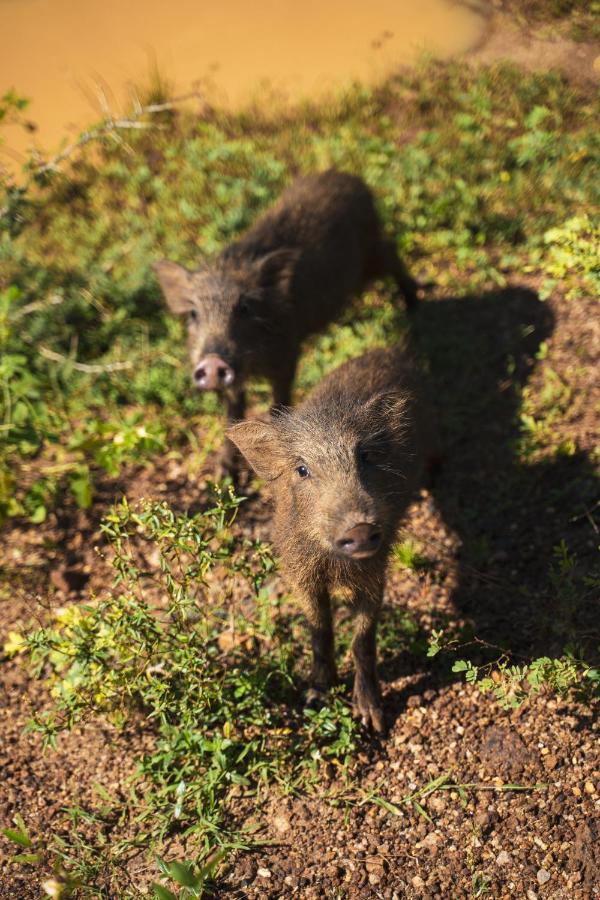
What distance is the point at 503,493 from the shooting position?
4.84 metres

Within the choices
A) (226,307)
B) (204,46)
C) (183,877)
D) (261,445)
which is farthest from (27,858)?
(204,46)

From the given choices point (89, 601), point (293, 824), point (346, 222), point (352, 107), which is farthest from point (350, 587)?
point (352, 107)

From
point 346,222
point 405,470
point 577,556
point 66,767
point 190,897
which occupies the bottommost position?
point 66,767

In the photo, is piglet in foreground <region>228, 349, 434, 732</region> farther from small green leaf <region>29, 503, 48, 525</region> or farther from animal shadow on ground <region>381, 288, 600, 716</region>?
small green leaf <region>29, 503, 48, 525</region>

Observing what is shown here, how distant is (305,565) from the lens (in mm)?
3678

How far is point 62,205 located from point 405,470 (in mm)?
5475

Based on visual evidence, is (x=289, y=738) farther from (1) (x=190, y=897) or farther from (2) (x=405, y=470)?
(2) (x=405, y=470)

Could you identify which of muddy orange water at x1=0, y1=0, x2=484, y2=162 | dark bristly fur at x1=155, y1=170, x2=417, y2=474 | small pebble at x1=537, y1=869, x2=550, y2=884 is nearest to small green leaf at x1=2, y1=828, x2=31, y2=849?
small pebble at x1=537, y1=869, x2=550, y2=884

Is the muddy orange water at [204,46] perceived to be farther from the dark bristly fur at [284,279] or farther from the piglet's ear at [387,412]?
the piglet's ear at [387,412]

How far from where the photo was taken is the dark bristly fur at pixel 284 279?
5172 mm

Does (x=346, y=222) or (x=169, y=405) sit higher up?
(x=346, y=222)

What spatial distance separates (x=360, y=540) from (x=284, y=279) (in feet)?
9.16

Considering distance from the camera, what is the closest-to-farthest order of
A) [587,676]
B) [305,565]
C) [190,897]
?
1. [190,897]
2. [587,676]
3. [305,565]

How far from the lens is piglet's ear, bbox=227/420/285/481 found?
3.79m
